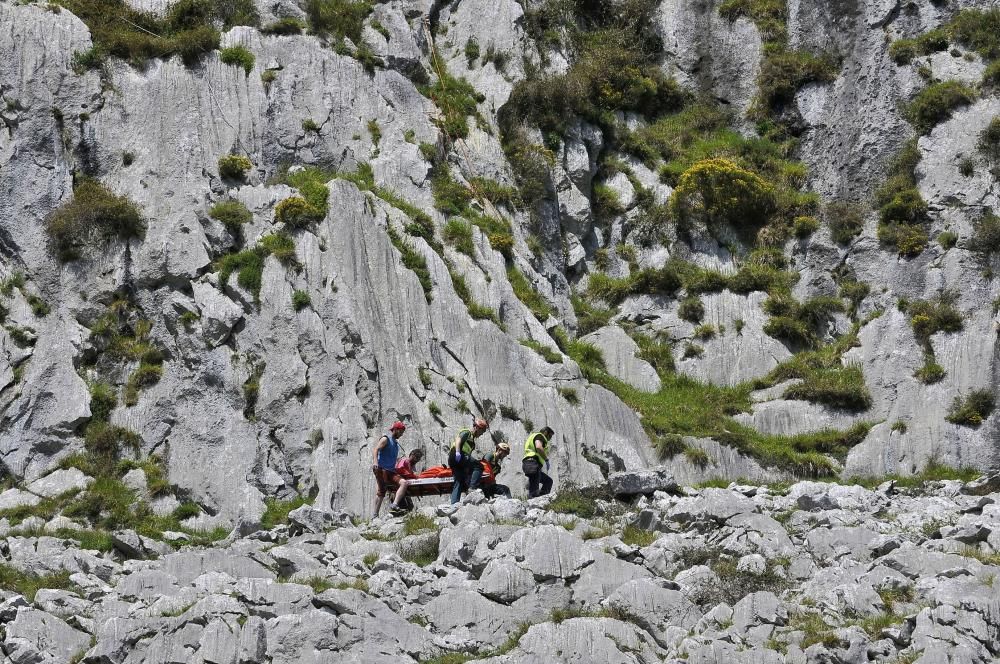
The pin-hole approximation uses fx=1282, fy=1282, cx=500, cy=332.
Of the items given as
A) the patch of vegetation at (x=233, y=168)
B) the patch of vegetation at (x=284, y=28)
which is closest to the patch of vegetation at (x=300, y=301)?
the patch of vegetation at (x=233, y=168)

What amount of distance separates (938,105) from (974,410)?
11524mm

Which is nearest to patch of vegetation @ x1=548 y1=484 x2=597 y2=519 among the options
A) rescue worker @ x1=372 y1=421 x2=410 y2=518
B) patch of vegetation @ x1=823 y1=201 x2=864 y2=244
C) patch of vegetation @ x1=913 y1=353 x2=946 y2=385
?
rescue worker @ x1=372 y1=421 x2=410 y2=518

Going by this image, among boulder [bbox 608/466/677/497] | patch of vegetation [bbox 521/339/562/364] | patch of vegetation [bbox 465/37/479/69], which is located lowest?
boulder [bbox 608/466/677/497]

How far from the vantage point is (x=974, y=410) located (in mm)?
29562

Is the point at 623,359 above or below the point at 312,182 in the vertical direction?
below

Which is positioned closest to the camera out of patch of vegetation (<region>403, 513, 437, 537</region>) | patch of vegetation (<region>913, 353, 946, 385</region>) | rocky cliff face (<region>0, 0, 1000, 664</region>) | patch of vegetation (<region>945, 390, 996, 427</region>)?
rocky cliff face (<region>0, 0, 1000, 664</region>)

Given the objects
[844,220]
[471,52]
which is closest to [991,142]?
[844,220]

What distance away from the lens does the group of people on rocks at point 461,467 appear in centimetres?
2420

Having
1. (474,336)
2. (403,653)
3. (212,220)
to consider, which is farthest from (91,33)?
(403,653)

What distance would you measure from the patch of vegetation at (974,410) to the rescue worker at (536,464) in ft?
34.1

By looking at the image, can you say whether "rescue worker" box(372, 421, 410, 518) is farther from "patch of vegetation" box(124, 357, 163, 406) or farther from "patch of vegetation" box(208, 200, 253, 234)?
"patch of vegetation" box(208, 200, 253, 234)

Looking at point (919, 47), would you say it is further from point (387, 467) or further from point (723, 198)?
point (387, 467)

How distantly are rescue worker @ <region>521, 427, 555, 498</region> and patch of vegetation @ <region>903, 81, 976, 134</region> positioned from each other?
1827 centimetres

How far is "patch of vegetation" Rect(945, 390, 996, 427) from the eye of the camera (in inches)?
1161
